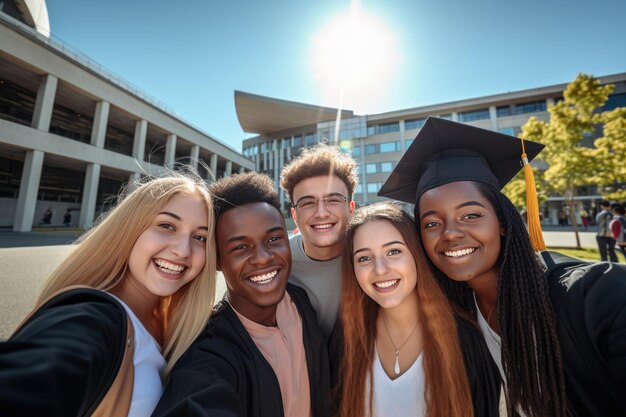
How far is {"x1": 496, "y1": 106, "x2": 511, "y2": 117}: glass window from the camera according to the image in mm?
31578

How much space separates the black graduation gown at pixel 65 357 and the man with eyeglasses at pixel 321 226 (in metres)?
1.76

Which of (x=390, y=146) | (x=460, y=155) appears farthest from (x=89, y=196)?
(x=390, y=146)

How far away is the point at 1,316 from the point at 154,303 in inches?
144

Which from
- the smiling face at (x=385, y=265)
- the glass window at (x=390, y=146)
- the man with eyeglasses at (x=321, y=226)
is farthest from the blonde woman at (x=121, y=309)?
the glass window at (x=390, y=146)

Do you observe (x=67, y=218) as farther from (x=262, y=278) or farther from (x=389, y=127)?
(x=389, y=127)

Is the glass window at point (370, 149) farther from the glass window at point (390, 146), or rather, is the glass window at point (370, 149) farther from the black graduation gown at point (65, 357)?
the black graduation gown at point (65, 357)

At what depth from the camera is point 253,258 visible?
1.77 m

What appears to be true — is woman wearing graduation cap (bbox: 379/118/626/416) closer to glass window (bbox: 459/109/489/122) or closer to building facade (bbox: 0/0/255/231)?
building facade (bbox: 0/0/255/231)

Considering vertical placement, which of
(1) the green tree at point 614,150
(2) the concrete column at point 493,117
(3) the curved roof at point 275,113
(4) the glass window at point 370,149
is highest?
(3) the curved roof at point 275,113

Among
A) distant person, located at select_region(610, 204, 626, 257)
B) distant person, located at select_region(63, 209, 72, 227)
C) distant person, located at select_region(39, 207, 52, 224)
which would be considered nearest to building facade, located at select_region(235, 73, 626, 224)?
distant person, located at select_region(610, 204, 626, 257)

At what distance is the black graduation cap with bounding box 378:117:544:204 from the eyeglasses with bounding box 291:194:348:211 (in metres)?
0.71

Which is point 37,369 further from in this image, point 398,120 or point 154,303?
point 398,120

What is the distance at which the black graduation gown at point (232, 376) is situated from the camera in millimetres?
1113

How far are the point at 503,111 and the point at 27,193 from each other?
152ft
